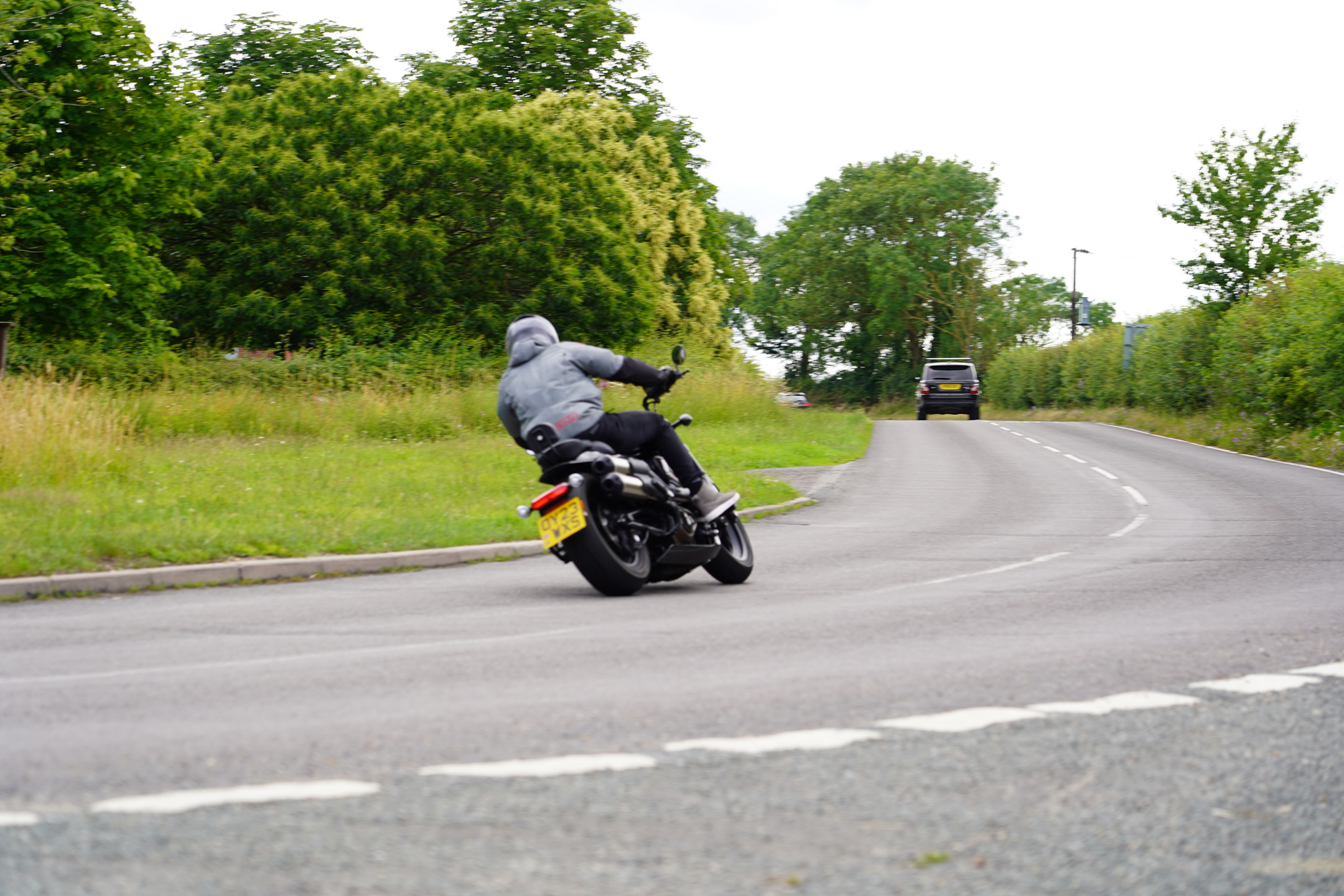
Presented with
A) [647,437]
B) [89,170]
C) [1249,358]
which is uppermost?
[89,170]

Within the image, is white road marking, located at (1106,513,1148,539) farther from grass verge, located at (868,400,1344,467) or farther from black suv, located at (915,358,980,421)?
black suv, located at (915,358,980,421)

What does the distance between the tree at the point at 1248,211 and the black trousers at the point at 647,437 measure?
3004 cm

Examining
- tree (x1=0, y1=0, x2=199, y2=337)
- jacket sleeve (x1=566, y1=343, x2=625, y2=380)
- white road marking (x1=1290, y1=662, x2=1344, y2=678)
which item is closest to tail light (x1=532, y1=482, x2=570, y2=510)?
jacket sleeve (x1=566, y1=343, x2=625, y2=380)

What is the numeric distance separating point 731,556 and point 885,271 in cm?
6775

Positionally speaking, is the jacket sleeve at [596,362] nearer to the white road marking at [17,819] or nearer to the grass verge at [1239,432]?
the white road marking at [17,819]

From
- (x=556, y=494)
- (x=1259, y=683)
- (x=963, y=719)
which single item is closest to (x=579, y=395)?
(x=556, y=494)

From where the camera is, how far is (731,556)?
10117 mm

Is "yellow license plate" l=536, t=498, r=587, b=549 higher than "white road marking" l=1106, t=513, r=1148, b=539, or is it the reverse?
"yellow license plate" l=536, t=498, r=587, b=549

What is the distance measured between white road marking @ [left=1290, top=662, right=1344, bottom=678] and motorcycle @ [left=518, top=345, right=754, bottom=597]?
13.6 feet

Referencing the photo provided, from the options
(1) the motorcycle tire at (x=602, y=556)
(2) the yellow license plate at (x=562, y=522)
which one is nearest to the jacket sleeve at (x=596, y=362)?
(1) the motorcycle tire at (x=602, y=556)

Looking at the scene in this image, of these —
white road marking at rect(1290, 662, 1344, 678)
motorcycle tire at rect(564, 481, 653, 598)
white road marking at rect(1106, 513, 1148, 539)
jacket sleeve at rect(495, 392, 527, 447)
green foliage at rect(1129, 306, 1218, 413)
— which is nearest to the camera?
white road marking at rect(1290, 662, 1344, 678)

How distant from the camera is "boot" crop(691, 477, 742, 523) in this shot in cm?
A: 979

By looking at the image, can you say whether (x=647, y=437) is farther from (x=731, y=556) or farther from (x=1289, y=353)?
(x=1289, y=353)

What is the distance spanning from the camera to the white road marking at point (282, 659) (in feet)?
21.3
